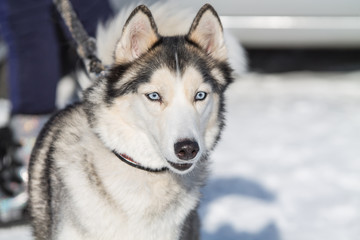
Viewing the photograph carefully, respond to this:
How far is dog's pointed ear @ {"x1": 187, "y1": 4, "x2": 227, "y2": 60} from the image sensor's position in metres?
1.95

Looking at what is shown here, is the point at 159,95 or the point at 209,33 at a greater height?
the point at 209,33

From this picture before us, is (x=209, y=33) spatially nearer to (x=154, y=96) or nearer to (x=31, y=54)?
(x=154, y=96)

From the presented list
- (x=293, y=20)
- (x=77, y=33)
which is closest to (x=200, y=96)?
(x=77, y=33)

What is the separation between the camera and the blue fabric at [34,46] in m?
2.63

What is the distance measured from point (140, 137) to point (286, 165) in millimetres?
1954

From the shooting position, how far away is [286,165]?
3.62 m

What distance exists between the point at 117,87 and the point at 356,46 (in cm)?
332

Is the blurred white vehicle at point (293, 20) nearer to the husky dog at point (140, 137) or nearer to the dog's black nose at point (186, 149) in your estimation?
the husky dog at point (140, 137)

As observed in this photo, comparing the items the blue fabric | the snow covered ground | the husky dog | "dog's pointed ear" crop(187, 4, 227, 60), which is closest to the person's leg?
the blue fabric

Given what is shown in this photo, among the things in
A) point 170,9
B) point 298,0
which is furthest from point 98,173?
point 298,0

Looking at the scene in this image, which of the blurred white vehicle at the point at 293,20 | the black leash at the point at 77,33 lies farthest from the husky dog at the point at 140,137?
the blurred white vehicle at the point at 293,20

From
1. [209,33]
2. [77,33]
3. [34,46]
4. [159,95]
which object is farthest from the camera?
[34,46]

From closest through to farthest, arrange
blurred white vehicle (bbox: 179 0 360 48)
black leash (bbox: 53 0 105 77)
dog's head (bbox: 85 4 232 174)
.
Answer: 1. dog's head (bbox: 85 4 232 174)
2. black leash (bbox: 53 0 105 77)
3. blurred white vehicle (bbox: 179 0 360 48)

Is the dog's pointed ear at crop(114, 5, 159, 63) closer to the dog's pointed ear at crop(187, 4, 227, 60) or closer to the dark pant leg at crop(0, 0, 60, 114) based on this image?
the dog's pointed ear at crop(187, 4, 227, 60)
